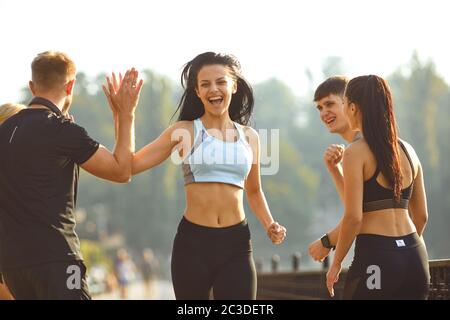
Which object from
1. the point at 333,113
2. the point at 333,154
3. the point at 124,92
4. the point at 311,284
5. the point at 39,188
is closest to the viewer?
the point at 39,188

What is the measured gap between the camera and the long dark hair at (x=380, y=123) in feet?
24.1

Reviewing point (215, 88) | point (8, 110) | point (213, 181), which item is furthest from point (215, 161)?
point (8, 110)

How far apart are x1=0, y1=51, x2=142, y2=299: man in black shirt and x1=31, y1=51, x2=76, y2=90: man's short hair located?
4.7 inches

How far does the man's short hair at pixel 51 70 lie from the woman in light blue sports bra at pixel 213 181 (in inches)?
28.9

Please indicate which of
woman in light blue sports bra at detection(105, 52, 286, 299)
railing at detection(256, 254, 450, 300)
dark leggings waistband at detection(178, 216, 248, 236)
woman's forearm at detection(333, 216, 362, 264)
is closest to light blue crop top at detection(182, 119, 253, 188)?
woman in light blue sports bra at detection(105, 52, 286, 299)

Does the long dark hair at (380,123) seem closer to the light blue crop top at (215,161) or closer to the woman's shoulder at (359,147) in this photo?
the woman's shoulder at (359,147)

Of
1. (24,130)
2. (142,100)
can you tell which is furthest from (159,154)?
(142,100)

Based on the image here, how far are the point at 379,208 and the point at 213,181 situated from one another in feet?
3.74

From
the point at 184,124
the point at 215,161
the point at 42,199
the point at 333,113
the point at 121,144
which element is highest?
the point at 333,113

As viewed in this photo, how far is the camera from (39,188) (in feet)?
24.1

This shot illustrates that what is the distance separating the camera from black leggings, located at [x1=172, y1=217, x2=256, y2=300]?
766cm

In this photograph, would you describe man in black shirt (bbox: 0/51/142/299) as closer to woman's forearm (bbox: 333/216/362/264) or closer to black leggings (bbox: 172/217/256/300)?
black leggings (bbox: 172/217/256/300)

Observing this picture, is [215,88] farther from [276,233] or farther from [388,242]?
[388,242]

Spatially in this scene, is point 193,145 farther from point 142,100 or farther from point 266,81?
point 266,81
